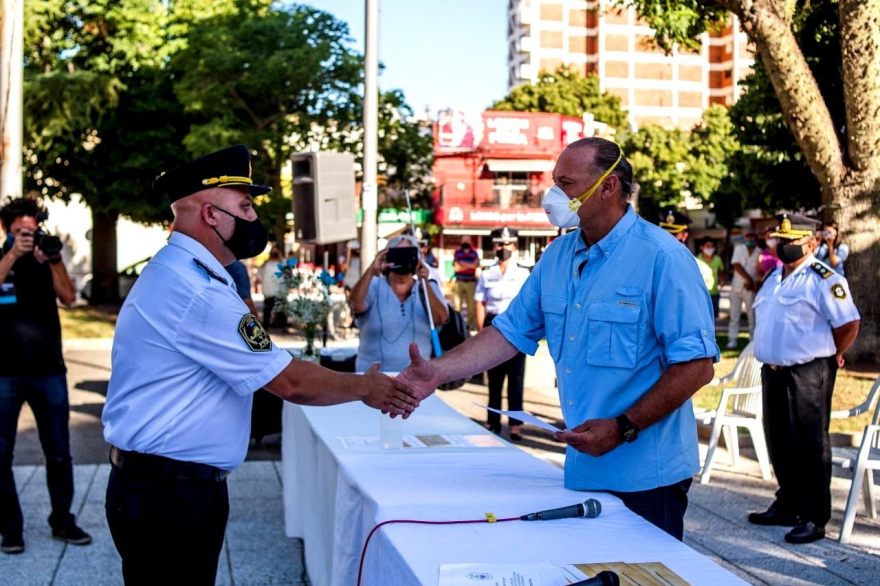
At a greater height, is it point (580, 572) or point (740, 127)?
point (740, 127)

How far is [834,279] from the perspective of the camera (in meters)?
6.56

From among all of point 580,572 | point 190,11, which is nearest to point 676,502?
point 580,572

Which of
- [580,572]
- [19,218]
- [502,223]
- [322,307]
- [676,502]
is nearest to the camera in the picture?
[580,572]

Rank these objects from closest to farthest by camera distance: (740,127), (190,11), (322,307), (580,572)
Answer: (580,572), (322,307), (740,127), (190,11)

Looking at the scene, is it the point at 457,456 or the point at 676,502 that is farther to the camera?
the point at 457,456

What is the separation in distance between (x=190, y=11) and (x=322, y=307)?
2066cm

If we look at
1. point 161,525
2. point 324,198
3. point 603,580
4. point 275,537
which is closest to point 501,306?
point 324,198

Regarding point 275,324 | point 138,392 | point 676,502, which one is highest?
point 138,392

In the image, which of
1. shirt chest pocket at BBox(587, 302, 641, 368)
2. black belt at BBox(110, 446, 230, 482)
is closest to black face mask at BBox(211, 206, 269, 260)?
black belt at BBox(110, 446, 230, 482)

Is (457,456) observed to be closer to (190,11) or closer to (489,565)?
(489,565)

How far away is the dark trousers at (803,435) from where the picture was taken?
646cm

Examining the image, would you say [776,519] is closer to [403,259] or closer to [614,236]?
[403,259]

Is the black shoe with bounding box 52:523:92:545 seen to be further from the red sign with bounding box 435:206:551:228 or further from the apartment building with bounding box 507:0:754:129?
the apartment building with bounding box 507:0:754:129

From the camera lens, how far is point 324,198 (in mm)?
Result: 10758
